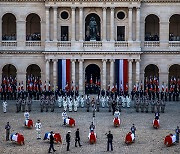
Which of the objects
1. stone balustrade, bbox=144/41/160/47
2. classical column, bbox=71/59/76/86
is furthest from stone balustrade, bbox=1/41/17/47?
stone balustrade, bbox=144/41/160/47

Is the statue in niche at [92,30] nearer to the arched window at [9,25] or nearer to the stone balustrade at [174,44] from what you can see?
the stone balustrade at [174,44]

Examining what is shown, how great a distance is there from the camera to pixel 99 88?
57.5m

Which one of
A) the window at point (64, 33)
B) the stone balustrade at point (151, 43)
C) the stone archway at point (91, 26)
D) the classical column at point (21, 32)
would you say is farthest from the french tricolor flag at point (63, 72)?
the stone balustrade at point (151, 43)

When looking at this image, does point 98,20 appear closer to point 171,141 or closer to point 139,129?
point 139,129

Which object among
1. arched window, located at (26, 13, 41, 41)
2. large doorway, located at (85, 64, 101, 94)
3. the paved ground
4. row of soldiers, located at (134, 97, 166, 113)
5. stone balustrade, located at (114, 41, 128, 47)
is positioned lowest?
the paved ground

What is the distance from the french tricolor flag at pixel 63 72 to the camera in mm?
58031

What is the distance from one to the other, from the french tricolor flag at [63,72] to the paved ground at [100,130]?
8.52 meters

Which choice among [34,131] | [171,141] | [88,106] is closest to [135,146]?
[171,141]

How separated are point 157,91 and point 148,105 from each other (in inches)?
330

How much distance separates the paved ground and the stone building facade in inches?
365

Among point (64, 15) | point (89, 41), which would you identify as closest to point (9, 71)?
point (64, 15)

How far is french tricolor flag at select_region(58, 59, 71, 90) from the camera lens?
58.0 meters

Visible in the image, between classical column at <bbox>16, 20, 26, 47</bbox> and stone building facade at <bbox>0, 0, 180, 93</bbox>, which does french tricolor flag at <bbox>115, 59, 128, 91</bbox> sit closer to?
stone building facade at <bbox>0, 0, 180, 93</bbox>

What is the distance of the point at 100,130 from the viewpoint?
37.9 meters
